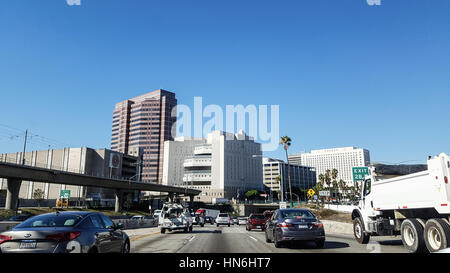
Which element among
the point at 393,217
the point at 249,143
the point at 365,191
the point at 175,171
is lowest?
the point at 393,217

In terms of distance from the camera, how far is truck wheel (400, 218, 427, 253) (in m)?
9.59

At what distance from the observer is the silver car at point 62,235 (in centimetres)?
634

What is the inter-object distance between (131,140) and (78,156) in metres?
72.7

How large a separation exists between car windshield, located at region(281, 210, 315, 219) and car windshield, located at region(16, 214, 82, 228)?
7.94 metres

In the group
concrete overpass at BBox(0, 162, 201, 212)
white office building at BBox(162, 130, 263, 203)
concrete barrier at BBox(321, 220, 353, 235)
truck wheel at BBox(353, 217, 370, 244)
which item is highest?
white office building at BBox(162, 130, 263, 203)

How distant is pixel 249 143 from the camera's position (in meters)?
175

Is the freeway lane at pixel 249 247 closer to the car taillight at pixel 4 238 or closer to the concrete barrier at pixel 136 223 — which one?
the car taillight at pixel 4 238

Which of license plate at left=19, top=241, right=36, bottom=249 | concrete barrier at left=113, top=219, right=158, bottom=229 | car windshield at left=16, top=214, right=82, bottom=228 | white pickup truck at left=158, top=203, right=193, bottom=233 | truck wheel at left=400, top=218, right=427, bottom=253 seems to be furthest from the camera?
concrete barrier at left=113, top=219, right=158, bottom=229

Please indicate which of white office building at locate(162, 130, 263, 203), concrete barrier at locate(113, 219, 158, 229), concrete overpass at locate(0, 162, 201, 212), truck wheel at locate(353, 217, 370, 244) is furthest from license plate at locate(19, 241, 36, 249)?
white office building at locate(162, 130, 263, 203)

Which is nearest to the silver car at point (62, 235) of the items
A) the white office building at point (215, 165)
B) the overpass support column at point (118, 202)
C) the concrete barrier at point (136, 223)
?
the concrete barrier at point (136, 223)

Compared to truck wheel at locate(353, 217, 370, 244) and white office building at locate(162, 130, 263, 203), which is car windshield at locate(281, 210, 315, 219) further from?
white office building at locate(162, 130, 263, 203)
